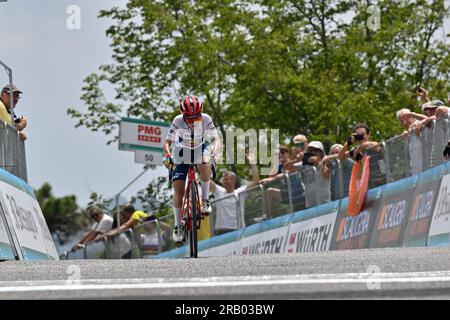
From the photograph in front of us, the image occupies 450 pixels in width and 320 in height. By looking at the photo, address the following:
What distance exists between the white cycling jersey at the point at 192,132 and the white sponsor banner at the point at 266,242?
5.73m

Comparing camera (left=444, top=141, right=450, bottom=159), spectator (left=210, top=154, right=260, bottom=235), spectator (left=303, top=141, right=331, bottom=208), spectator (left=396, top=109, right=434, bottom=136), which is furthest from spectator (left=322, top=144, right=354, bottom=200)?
camera (left=444, top=141, right=450, bottom=159)

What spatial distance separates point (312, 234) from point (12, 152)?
184 inches

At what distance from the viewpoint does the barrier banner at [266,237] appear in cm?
2081

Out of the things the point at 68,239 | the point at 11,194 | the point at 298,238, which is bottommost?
the point at 68,239

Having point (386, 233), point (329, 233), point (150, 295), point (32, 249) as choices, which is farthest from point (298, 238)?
point (150, 295)

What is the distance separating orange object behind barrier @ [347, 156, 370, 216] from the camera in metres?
18.2

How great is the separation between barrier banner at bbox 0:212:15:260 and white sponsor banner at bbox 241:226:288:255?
21.3ft

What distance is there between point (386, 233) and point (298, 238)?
278 centimetres

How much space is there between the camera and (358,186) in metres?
18.5

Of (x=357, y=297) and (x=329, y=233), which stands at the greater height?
(x=357, y=297)

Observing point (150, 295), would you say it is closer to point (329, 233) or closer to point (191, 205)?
point (191, 205)

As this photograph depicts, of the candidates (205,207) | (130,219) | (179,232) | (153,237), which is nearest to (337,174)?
(205,207)

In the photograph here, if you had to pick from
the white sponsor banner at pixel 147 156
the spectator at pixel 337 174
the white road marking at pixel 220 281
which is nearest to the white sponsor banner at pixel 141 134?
the white sponsor banner at pixel 147 156
